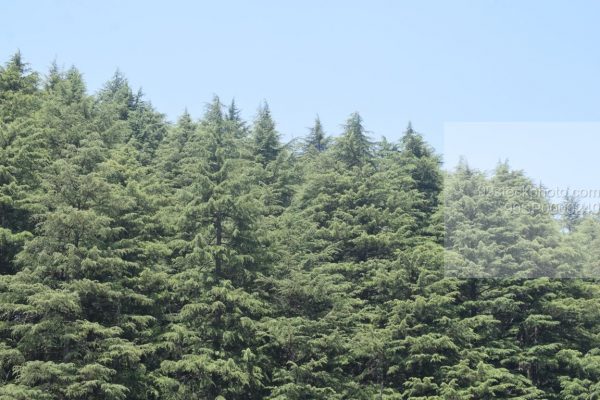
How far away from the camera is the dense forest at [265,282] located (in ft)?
57.7

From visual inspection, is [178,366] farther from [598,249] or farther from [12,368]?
[598,249]

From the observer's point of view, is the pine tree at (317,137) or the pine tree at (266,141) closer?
the pine tree at (266,141)

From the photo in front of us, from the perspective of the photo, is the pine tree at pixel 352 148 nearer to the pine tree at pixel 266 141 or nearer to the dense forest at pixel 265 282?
the dense forest at pixel 265 282

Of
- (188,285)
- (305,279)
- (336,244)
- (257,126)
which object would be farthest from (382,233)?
(257,126)

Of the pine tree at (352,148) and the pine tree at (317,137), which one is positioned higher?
the pine tree at (317,137)

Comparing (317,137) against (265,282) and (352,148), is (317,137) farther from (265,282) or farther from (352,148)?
(265,282)

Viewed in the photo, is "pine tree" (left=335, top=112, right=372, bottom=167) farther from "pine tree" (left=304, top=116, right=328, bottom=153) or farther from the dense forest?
"pine tree" (left=304, top=116, right=328, bottom=153)

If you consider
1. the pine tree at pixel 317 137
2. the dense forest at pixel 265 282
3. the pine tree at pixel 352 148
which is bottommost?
the dense forest at pixel 265 282

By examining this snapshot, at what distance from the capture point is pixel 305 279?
20.1 m

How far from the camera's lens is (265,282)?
67.8 ft

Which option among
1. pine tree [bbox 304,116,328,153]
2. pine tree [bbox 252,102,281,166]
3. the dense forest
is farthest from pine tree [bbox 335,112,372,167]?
pine tree [bbox 304,116,328,153]

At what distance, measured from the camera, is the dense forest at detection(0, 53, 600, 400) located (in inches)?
692

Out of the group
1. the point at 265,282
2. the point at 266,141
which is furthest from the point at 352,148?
the point at 265,282

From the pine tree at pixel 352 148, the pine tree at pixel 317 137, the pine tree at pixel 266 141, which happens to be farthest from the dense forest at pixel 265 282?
the pine tree at pixel 317 137
